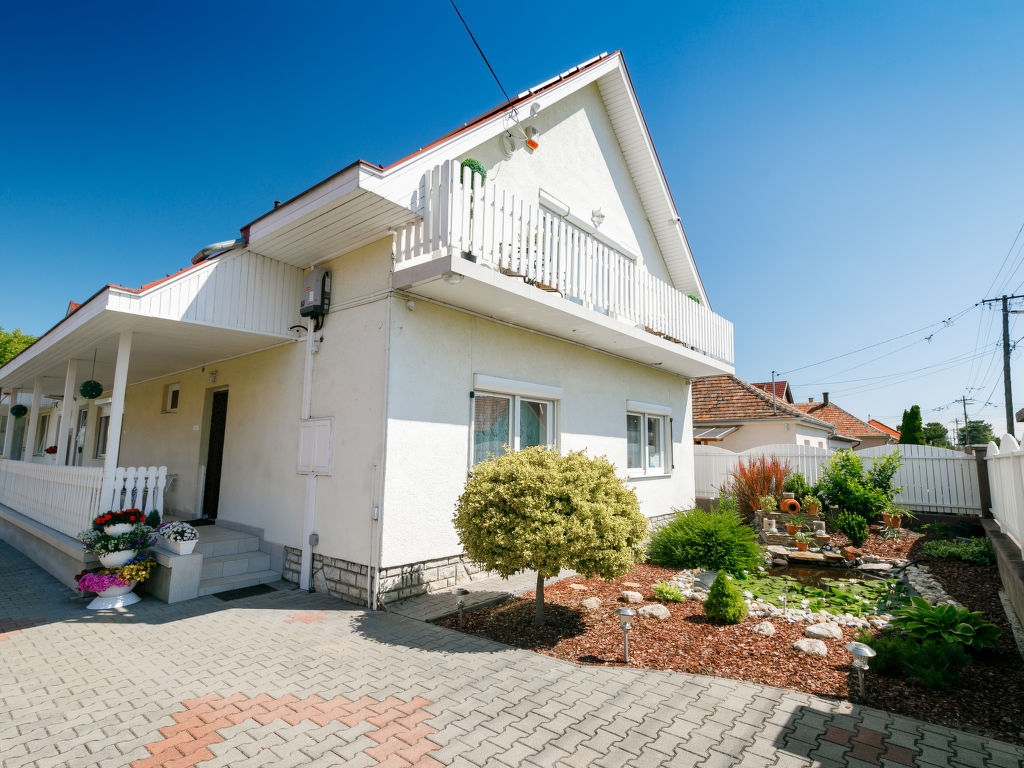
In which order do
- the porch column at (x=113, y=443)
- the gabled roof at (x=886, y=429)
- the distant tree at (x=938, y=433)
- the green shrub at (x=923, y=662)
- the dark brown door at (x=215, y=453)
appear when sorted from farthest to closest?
the distant tree at (x=938, y=433)
the gabled roof at (x=886, y=429)
the dark brown door at (x=215, y=453)
the porch column at (x=113, y=443)
the green shrub at (x=923, y=662)

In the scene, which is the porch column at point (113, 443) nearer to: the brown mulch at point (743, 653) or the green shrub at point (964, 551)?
the brown mulch at point (743, 653)

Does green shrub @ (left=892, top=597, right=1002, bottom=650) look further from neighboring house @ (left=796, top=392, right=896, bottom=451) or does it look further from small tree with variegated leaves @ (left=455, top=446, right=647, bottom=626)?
neighboring house @ (left=796, top=392, right=896, bottom=451)

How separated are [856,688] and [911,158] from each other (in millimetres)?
8090

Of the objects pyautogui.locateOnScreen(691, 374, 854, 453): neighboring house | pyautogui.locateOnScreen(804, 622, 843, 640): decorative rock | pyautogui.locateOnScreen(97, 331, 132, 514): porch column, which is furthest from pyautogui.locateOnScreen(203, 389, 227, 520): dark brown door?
pyautogui.locateOnScreen(691, 374, 854, 453): neighboring house

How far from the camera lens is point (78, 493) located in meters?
7.30

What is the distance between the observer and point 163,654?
4.61m

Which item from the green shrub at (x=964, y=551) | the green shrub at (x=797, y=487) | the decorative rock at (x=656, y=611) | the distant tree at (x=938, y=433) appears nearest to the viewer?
the decorative rock at (x=656, y=611)

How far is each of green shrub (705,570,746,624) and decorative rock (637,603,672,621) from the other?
443 mm

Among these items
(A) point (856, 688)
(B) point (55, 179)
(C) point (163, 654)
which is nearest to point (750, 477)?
(A) point (856, 688)

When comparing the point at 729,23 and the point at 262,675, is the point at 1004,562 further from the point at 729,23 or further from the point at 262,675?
the point at 262,675

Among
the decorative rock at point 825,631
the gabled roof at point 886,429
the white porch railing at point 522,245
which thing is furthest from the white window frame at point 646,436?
the gabled roof at point 886,429

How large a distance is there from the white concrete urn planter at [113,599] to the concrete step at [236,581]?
781 millimetres

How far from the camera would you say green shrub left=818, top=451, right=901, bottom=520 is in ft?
34.8

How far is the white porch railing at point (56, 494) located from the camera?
22.7ft
